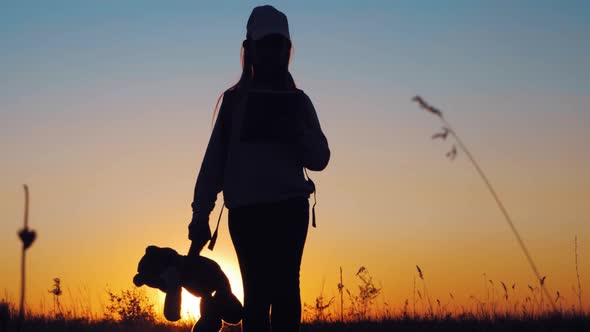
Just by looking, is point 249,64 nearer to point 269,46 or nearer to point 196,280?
point 269,46

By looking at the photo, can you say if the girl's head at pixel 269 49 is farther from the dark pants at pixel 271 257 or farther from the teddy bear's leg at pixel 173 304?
the teddy bear's leg at pixel 173 304

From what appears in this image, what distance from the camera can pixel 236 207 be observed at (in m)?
4.25

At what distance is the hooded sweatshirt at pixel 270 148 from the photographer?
4191mm

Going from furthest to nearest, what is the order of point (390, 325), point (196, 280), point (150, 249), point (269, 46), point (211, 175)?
Result: point (390, 325), point (150, 249), point (196, 280), point (211, 175), point (269, 46)

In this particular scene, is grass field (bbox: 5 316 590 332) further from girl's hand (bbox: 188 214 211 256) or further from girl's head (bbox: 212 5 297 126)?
girl's head (bbox: 212 5 297 126)

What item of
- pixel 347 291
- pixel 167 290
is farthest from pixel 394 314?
pixel 167 290

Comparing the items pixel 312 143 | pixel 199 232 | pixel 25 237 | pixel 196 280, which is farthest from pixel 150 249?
pixel 25 237

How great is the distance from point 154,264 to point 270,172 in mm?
1123

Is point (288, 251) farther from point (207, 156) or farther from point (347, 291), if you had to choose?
point (347, 291)

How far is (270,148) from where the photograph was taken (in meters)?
4.23

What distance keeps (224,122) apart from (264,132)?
0.33m

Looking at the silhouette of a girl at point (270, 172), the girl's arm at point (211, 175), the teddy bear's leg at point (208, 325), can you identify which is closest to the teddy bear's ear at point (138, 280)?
the teddy bear's leg at point (208, 325)

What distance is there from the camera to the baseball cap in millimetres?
4227

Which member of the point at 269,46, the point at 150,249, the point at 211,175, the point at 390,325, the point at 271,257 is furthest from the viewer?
the point at 390,325
